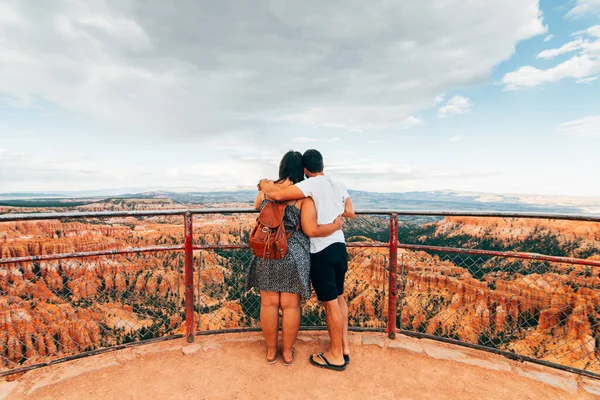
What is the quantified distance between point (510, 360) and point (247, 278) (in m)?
2.51

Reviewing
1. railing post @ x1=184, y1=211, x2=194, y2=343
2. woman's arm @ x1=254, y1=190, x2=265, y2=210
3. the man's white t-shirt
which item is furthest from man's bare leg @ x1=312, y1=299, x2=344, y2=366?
railing post @ x1=184, y1=211, x2=194, y2=343

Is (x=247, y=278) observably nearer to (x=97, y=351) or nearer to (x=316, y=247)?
(x=316, y=247)

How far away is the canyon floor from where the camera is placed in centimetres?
241

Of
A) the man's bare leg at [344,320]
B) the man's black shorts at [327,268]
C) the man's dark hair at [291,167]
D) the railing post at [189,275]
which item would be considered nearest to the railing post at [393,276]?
the man's bare leg at [344,320]

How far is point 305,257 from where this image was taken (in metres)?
2.67

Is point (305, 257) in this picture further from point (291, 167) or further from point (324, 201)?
point (291, 167)

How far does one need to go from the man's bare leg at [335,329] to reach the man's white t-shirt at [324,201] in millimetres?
489

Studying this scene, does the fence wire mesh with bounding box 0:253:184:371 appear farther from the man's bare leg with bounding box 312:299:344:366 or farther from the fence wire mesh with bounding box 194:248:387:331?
the man's bare leg with bounding box 312:299:344:366

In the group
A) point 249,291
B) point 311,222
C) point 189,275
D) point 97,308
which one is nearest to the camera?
point 311,222

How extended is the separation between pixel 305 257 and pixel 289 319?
0.55 metres

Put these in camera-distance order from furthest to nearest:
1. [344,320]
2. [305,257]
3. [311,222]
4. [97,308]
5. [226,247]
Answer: [97,308] < [226,247] < [344,320] < [305,257] < [311,222]

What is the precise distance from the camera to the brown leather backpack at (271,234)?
98.7 inches

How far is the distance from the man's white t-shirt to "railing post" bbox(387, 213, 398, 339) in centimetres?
78

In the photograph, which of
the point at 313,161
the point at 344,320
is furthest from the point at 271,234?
the point at 344,320
